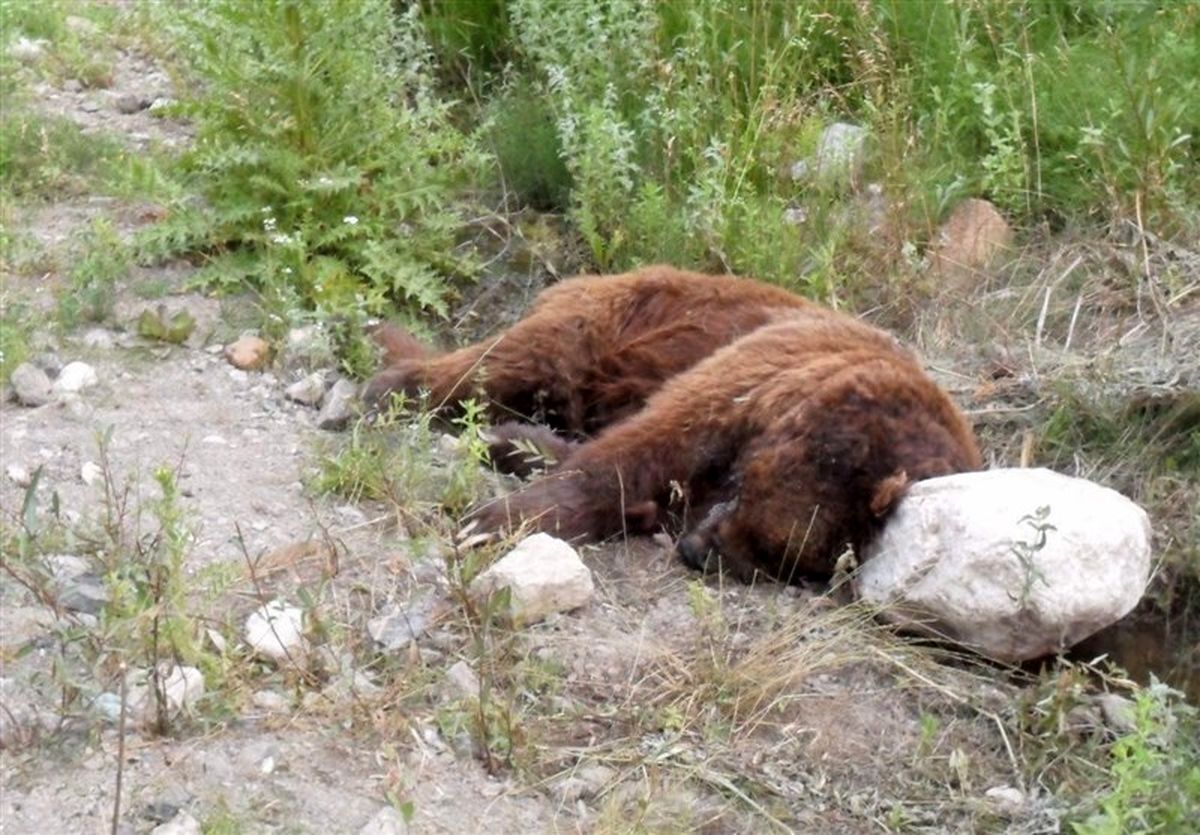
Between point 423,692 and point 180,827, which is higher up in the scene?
point 180,827

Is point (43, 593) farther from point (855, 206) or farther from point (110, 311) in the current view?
point (855, 206)

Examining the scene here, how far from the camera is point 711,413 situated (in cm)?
559

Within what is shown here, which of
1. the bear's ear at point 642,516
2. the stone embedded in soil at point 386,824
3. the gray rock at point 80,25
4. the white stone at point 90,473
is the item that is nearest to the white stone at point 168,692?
the stone embedded in soil at point 386,824

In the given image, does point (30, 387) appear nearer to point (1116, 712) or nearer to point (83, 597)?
point (83, 597)

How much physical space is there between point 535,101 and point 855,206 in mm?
1670

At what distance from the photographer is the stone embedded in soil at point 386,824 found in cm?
389

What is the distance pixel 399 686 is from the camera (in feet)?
14.5

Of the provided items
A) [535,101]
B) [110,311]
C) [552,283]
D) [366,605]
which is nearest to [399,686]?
[366,605]

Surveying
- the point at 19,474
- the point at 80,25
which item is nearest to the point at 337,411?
the point at 19,474

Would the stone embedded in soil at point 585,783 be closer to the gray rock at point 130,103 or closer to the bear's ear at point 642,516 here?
the bear's ear at point 642,516

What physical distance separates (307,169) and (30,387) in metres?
1.60

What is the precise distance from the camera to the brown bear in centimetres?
527

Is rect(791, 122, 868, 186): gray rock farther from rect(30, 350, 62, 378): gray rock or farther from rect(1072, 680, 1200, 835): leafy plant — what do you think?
rect(1072, 680, 1200, 835): leafy plant

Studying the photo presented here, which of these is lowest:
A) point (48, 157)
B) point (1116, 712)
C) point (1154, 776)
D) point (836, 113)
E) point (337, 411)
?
point (1116, 712)
